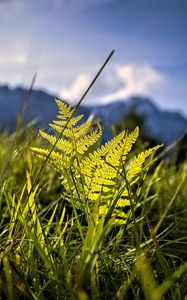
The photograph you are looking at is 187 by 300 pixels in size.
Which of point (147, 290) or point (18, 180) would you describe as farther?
point (18, 180)

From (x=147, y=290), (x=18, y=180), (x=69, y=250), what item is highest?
(x=147, y=290)

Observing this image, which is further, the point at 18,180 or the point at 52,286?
the point at 18,180

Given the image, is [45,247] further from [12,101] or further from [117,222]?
[12,101]

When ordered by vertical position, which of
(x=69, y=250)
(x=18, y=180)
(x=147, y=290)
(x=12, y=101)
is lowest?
(x=12, y=101)

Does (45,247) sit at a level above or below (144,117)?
above

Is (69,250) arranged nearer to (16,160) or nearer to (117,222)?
(117,222)

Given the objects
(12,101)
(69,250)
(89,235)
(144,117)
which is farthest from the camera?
(12,101)

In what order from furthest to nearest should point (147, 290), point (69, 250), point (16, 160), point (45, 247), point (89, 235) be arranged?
point (16, 160) < point (69, 250) < point (45, 247) < point (89, 235) < point (147, 290)

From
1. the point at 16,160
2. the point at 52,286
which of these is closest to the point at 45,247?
the point at 52,286

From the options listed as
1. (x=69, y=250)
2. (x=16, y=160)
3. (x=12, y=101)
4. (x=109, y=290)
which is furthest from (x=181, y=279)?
(x=12, y=101)
